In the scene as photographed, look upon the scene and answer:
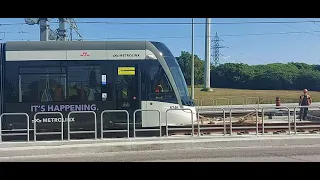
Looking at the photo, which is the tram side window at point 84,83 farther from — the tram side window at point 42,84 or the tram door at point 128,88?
the tram door at point 128,88

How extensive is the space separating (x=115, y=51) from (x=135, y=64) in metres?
0.80

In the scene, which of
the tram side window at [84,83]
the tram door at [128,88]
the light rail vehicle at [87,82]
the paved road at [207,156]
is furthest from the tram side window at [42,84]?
the paved road at [207,156]

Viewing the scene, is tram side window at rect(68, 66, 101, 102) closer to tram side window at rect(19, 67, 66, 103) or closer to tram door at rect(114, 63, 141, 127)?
tram side window at rect(19, 67, 66, 103)

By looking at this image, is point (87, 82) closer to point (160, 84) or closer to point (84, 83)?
point (84, 83)

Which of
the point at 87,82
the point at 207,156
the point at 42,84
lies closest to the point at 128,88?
the point at 87,82

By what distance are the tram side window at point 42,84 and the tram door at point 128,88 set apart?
1791 mm

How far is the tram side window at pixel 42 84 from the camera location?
37.8 ft

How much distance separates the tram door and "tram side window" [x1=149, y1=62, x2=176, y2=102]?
47 cm

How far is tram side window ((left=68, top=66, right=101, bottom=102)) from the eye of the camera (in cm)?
1170

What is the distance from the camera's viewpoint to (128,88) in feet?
38.8

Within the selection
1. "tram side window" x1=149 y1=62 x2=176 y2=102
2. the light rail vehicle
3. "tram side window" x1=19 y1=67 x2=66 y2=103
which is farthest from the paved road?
"tram side window" x1=19 y1=67 x2=66 y2=103

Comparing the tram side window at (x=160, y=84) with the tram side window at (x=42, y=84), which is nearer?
the tram side window at (x=42, y=84)

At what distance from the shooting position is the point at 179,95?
12.1 m

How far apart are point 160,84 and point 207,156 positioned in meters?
3.78
